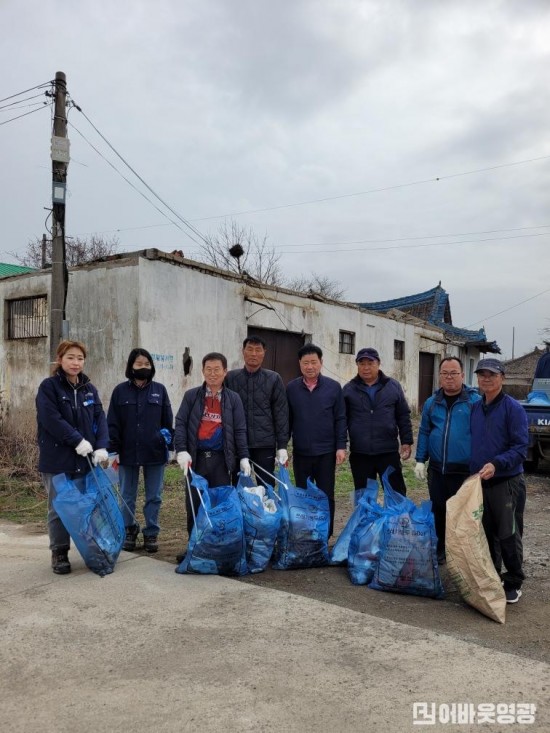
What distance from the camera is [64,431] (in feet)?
13.9

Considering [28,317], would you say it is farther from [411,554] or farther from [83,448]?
[411,554]

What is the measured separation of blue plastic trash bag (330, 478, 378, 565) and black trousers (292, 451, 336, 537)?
26 centimetres

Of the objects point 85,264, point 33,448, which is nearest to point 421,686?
point 33,448

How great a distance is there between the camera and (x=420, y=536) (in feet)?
12.8

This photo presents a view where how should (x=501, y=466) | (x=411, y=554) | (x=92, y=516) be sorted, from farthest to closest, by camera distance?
1. (x=92, y=516)
2. (x=411, y=554)
3. (x=501, y=466)

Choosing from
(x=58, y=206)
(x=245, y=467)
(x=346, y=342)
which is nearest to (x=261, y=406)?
(x=245, y=467)

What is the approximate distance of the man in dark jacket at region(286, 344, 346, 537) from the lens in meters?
4.80

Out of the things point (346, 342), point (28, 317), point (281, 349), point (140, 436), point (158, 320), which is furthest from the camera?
point (346, 342)

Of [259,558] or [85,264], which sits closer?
A: [259,558]

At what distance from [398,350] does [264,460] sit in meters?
14.9

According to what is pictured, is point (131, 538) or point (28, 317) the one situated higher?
point (28, 317)

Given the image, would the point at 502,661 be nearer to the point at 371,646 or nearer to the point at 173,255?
the point at 371,646

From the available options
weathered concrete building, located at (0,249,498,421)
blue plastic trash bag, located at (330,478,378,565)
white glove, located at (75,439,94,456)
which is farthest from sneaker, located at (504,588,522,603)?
weathered concrete building, located at (0,249,498,421)

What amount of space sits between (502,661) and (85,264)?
9.24 meters
